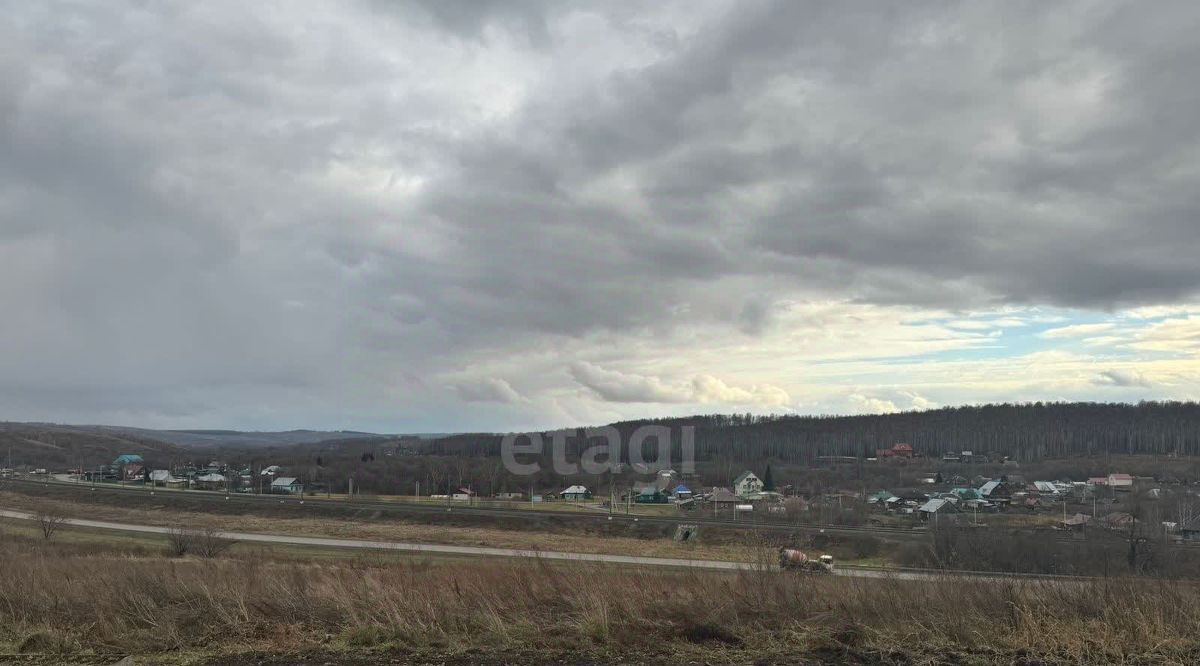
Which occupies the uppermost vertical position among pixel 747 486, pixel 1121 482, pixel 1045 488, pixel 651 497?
pixel 1121 482

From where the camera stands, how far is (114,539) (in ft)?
170

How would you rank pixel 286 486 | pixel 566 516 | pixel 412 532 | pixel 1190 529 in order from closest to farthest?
pixel 412 532
pixel 1190 529
pixel 566 516
pixel 286 486

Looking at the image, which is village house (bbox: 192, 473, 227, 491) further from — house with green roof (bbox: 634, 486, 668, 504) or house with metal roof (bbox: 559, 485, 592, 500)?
house with green roof (bbox: 634, 486, 668, 504)

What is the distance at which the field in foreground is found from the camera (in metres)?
9.06

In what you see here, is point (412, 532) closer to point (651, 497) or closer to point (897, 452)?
point (651, 497)

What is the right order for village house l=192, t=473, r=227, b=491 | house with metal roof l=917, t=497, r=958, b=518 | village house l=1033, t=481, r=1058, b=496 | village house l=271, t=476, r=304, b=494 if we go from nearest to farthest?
1. house with metal roof l=917, t=497, r=958, b=518
2. village house l=1033, t=481, r=1058, b=496
3. village house l=271, t=476, r=304, b=494
4. village house l=192, t=473, r=227, b=491

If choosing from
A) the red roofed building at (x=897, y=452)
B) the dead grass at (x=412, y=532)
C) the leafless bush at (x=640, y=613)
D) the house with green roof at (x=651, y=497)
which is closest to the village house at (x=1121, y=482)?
the house with green roof at (x=651, y=497)

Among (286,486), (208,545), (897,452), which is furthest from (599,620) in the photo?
(897,452)

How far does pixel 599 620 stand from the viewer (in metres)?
9.69

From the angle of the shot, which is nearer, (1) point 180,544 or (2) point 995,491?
(1) point 180,544

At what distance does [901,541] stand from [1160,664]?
162 feet

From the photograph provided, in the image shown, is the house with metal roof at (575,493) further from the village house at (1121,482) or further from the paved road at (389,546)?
the village house at (1121,482)

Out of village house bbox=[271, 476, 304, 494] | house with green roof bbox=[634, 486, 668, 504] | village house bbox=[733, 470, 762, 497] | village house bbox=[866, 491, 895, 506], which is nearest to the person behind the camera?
village house bbox=[866, 491, 895, 506]

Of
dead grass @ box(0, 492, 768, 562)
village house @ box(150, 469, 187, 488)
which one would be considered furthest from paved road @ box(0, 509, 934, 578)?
village house @ box(150, 469, 187, 488)
